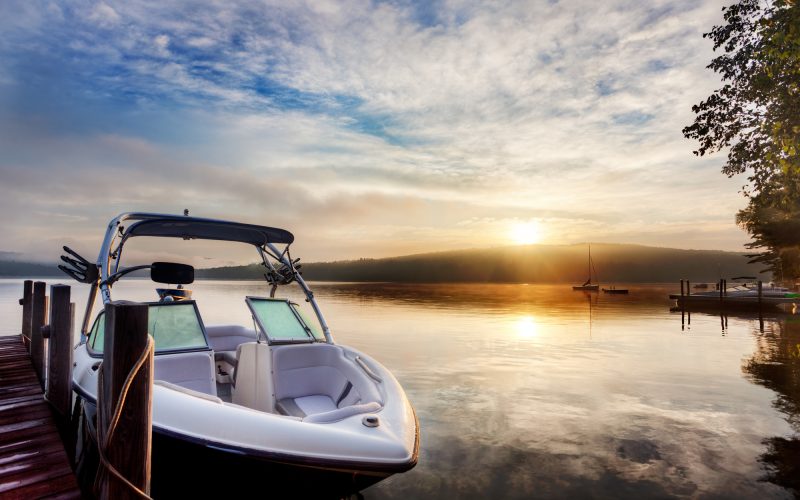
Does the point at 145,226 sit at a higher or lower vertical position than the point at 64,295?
higher

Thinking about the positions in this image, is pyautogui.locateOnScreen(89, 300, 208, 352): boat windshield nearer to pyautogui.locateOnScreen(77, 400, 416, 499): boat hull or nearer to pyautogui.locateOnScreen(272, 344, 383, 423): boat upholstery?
pyautogui.locateOnScreen(272, 344, 383, 423): boat upholstery

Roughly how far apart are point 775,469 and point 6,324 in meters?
39.9

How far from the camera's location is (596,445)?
823cm

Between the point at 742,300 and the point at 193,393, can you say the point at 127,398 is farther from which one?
the point at 742,300

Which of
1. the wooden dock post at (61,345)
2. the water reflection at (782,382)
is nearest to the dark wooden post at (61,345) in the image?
the wooden dock post at (61,345)

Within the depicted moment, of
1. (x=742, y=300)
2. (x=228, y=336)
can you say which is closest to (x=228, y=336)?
(x=228, y=336)

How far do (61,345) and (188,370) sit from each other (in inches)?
114

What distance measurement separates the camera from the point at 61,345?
305 inches

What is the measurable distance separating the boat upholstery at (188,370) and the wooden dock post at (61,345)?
2544 mm

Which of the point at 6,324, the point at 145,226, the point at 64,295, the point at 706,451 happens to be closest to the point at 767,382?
Result: the point at 706,451

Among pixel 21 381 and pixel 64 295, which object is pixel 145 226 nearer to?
pixel 64 295

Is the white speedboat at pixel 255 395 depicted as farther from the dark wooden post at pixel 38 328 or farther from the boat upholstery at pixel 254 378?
the dark wooden post at pixel 38 328

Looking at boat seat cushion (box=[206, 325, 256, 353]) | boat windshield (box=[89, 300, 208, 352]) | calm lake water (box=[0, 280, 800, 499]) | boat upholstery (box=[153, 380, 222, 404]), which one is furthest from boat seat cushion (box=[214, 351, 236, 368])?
calm lake water (box=[0, 280, 800, 499])

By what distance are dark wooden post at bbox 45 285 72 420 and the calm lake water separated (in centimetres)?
527
